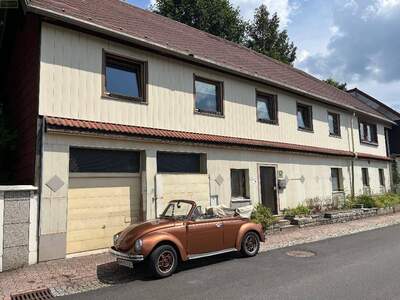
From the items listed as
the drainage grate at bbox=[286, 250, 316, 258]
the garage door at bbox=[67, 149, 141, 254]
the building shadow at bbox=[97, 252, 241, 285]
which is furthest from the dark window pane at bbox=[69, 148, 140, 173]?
the drainage grate at bbox=[286, 250, 316, 258]

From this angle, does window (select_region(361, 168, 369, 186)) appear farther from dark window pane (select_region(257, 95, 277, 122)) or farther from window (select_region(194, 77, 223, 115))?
window (select_region(194, 77, 223, 115))

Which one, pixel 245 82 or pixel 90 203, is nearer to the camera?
pixel 90 203

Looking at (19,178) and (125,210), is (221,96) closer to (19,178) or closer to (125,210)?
(125,210)

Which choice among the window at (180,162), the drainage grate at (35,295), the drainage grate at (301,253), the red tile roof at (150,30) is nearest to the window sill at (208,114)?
the window at (180,162)

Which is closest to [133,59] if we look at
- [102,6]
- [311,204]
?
[102,6]

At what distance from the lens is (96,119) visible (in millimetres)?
10211

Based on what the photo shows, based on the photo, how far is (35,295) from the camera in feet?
21.6

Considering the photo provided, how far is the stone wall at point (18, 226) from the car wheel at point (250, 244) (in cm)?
479

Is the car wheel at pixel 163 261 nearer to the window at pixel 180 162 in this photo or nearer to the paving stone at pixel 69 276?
the paving stone at pixel 69 276

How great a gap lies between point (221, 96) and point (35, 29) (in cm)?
654

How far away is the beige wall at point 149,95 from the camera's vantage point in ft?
31.6

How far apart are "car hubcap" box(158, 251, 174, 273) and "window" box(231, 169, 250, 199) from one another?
6.59 m

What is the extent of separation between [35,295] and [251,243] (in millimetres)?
4964

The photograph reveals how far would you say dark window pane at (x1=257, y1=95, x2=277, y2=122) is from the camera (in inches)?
625
